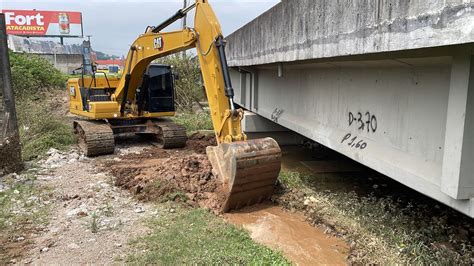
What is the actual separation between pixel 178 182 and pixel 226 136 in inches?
50.3

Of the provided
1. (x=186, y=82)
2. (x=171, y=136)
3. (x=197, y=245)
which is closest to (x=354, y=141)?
(x=197, y=245)

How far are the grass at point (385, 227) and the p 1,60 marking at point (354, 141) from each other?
993mm

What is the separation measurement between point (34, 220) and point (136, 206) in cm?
147

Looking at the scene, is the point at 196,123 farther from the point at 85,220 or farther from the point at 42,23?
the point at 42,23

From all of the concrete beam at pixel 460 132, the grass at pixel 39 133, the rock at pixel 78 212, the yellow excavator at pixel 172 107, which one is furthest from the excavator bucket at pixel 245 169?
the grass at pixel 39 133

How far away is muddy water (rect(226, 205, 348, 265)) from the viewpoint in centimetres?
496

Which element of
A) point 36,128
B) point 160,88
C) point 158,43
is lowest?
point 36,128

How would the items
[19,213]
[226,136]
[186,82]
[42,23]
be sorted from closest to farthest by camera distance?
1. [19,213]
2. [226,136]
3. [186,82]
4. [42,23]

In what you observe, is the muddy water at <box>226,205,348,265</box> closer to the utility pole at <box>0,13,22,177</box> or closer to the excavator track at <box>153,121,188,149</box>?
the utility pole at <box>0,13,22,177</box>

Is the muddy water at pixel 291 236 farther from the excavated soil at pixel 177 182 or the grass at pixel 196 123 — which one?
the grass at pixel 196 123

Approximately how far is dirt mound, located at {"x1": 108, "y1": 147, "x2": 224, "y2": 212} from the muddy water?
57 cm

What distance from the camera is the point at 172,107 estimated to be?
11914 mm

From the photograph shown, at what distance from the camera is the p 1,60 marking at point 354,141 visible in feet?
17.2

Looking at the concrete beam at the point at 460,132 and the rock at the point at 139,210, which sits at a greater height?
the concrete beam at the point at 460,132
